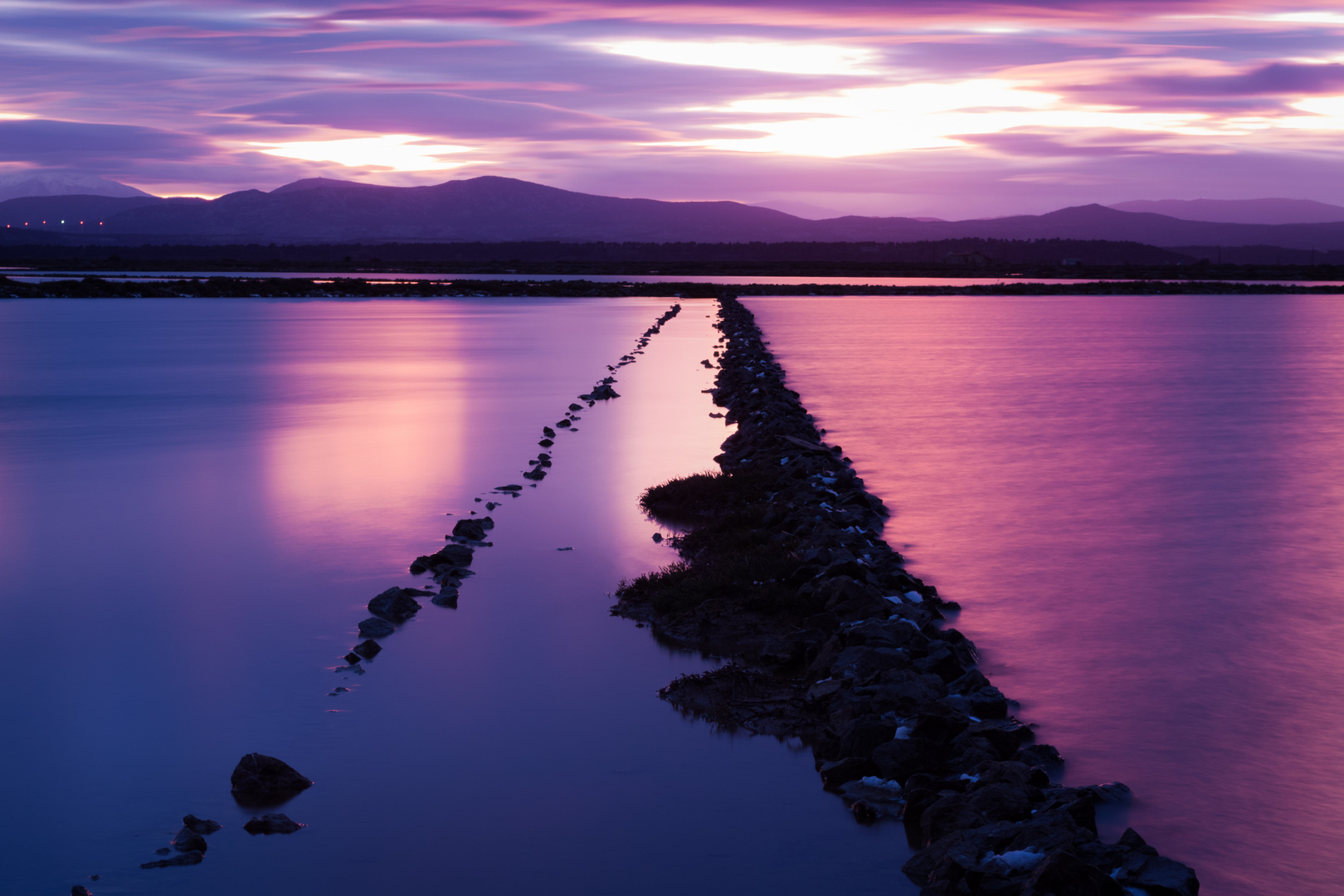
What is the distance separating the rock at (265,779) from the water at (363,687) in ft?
0.25

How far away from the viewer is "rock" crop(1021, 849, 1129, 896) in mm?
3451

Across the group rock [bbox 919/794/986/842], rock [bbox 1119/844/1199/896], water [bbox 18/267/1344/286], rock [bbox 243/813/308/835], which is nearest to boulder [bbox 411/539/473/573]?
rock [bbox 243/813/308/835]

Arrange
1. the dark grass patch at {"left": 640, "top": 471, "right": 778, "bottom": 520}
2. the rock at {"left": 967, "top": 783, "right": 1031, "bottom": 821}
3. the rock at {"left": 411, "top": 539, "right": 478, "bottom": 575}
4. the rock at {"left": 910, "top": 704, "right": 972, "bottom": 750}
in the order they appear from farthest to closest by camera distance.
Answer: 1. the dark grass patch at {"left": 640, "top": 471, "right": 778, "bottom": 520}
2. the rock at {"left": 411, "top": 539, "right": 478, "bottom": 575}
3. the rock at {"left": 910, "top": 704, "right": 972, "bottom": 750}
4. the rock at {"left": 967, "top": 783, "right": 1031, "bottom": 821}

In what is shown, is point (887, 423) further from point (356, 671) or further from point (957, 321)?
point (957, 321)

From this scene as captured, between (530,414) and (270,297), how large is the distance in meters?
42.6

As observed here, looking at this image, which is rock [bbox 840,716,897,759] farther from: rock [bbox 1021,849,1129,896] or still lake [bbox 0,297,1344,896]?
rock [bbox 1021,849,1129,896]

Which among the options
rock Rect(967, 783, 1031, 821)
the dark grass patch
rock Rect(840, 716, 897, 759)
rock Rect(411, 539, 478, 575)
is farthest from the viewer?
the dark grass patch

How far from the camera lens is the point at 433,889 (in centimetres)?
399

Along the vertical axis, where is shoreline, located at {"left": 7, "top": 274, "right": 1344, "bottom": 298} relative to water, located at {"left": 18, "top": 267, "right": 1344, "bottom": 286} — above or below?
below

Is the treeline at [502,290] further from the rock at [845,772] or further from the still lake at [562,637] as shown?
the rock at [845,772]

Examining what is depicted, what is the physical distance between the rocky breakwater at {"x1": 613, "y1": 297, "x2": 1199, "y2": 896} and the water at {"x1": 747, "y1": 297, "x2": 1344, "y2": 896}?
1.12ft

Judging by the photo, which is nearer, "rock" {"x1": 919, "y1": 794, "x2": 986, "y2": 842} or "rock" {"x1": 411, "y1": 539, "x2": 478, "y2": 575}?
"rock" {"x1": 919, "y1": 794, "x2": 986, "y2": 842}

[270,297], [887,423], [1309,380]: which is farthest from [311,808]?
[270,297]

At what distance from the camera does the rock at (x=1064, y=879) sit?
11.3ft
